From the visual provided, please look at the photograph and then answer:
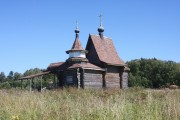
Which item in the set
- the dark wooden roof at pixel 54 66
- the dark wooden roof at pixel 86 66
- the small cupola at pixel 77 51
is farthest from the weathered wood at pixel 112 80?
the dark wooden roof at pixel 54 66

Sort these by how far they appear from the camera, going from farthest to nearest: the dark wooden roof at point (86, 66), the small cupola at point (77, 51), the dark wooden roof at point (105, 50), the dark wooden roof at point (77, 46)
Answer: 1. the dark wooden roof at point (105, 50)
2. the dark wooden roof at point (77, 46)
3. the small cupola at point (77, 51)
4. the dark wooden roof at point (86, 66)

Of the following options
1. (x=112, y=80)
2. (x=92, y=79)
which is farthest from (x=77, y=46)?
(x=112, y=80)

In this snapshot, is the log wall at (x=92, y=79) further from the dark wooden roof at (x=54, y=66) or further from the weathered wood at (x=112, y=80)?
the dark wooden roof at (x=54, y=66)

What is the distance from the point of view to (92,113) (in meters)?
7.29

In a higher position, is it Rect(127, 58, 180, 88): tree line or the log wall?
Rect(127, 58, 180, 88): tree line

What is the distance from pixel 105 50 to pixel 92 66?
14.1 ft

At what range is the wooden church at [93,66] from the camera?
37.8 meters

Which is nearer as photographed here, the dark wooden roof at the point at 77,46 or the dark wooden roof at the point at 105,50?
the dark wooden roof at the point at 77,46

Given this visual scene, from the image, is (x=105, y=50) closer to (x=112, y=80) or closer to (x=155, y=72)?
(x=112, y=80)

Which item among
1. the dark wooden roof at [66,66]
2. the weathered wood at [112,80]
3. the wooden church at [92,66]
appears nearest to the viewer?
the dark wooden roof at [66,66]

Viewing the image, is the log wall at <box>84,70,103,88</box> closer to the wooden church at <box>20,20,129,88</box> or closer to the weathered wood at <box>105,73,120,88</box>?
the wooden church at <box>20,20,129,88</box>

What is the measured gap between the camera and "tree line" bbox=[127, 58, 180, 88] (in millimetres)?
76375

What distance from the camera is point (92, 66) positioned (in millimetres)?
38344

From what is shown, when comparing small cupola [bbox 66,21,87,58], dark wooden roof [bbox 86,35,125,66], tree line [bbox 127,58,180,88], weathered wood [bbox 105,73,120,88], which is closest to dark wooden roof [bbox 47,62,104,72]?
small cupola [bbox 66,21,87,58]
